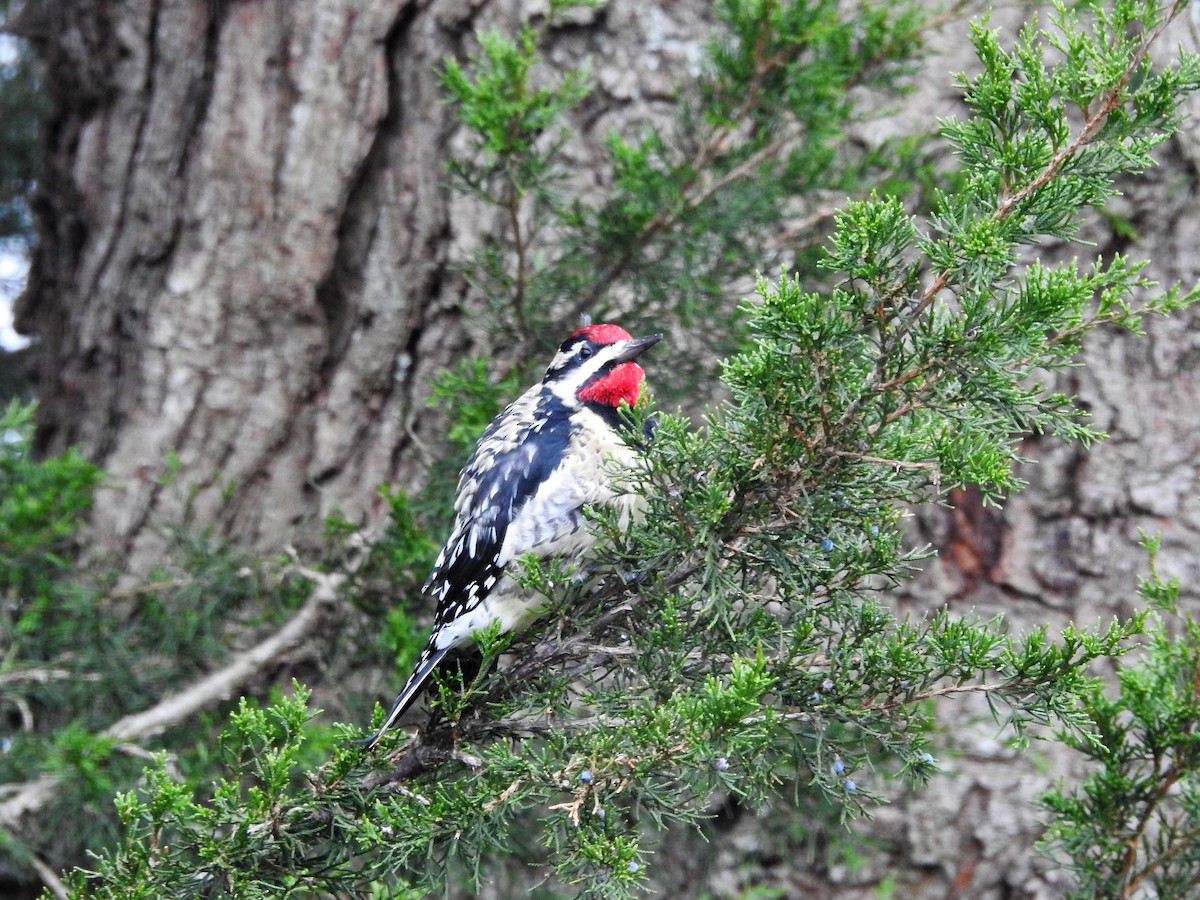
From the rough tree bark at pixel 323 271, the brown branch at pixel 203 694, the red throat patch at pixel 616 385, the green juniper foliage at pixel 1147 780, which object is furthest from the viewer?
the rough tree bark at pixel 323 271

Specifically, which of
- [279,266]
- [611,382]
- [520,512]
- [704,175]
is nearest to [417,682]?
[520,512]

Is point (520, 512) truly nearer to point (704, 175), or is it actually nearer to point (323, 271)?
point (704, 175)

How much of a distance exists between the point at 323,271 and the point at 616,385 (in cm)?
141

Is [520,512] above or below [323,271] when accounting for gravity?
below

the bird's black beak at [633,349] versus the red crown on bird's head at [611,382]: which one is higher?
the bird's black beak at [633,349]

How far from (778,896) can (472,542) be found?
1541 mm

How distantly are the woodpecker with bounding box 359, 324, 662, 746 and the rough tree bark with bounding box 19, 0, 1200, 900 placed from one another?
0.83 m

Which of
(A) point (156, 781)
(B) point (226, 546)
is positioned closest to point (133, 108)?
(B) point (226, 546)

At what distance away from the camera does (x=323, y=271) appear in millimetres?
3389

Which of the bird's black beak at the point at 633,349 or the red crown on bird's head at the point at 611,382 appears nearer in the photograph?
the bird's black beak at the point at 633,349

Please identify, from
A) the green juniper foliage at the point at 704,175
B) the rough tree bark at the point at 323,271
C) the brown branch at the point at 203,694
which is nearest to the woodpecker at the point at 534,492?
the green juniper foliage at the point at 704,175

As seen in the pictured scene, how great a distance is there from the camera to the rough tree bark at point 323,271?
10.4 ft

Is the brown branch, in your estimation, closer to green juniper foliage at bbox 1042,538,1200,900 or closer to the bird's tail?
the bird's tail

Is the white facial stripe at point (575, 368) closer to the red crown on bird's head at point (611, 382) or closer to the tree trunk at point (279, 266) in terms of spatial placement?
the red crown on bird's head at point (611, 382)
